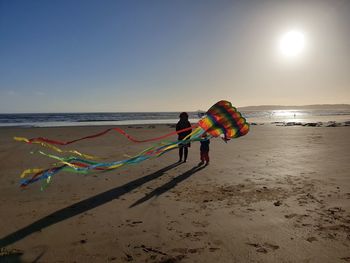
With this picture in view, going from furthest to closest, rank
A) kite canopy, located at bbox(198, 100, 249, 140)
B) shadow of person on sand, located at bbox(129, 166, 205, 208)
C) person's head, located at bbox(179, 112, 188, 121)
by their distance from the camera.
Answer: person's head, located at bbox(179, 112, 188, 121) → kite canopy, located at bbox(198, 100, 249, 140) → shadow of person on sand, located at bbox(129, 166, 205, 208)

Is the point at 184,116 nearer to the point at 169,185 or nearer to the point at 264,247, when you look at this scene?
the point at 169,185

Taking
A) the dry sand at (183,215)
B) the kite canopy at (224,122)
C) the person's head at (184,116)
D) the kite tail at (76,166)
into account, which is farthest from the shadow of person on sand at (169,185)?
the person's head at (184,116)

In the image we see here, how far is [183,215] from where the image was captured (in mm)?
5875

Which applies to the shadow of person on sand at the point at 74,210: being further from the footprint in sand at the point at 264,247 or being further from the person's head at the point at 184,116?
the footprint in sand at the point at 264,247

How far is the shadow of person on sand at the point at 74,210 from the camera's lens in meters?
5.04

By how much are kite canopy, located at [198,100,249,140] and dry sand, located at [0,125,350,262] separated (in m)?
1.29

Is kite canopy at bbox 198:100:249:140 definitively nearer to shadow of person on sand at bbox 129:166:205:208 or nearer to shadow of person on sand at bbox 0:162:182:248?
shadow of person on sand at bbox 129:166:205:208

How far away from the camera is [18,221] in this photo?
18.6 feet

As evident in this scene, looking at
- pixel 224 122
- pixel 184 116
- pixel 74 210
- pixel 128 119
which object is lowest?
pixel 74 210

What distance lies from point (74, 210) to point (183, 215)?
7.27 feet

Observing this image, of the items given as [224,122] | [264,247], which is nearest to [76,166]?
[264,247]

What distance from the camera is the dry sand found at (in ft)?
14.4

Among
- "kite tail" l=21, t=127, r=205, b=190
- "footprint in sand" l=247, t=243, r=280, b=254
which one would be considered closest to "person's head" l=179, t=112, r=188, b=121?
"kite tail" l=21, t=127, r=205, b=190

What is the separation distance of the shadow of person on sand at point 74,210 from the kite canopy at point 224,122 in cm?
223
